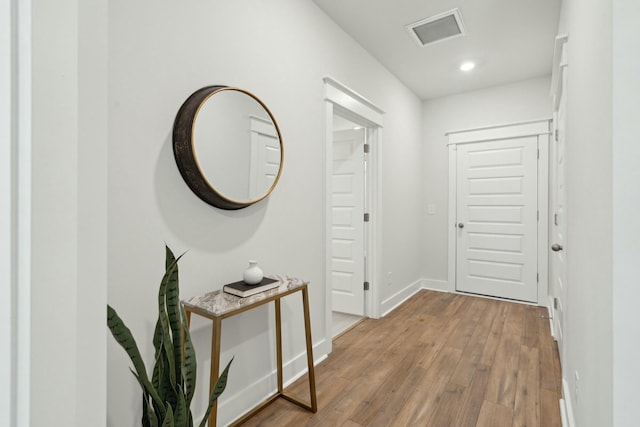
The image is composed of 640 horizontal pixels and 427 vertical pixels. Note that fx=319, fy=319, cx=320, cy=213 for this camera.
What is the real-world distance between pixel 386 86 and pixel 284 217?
2.17m

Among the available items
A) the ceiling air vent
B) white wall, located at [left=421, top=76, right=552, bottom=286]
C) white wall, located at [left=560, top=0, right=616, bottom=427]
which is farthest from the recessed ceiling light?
white wall, located at [left=560, top=0, right=616, bottom=427]

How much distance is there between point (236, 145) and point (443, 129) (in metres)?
3.44

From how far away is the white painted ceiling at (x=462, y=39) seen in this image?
239 cm

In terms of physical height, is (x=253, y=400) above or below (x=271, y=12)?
below

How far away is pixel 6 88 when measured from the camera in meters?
0.48

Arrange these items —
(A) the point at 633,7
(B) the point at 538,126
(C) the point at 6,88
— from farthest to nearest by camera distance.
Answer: (B) the point at 538,126 → (A) the point at 633,7 → (C) the point at 6,88

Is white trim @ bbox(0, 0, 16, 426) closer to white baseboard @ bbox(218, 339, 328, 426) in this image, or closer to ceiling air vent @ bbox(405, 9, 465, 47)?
white baseboard @ bbox(218, 339, 328, 426)

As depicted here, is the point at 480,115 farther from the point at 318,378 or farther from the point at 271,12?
the point at 318,378

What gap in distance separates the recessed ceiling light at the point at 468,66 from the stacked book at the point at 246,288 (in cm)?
307

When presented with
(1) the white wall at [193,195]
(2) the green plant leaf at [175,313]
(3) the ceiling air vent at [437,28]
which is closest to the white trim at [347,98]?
(1) the white wall at [193,195]

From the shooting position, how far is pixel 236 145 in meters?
1.70

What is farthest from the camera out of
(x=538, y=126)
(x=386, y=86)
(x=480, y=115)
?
(x=480, y=115)

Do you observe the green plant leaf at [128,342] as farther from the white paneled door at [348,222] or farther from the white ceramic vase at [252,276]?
the white paneled door at [348,222]

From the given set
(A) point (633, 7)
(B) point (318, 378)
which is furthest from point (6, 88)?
(B) point (318, 378)
